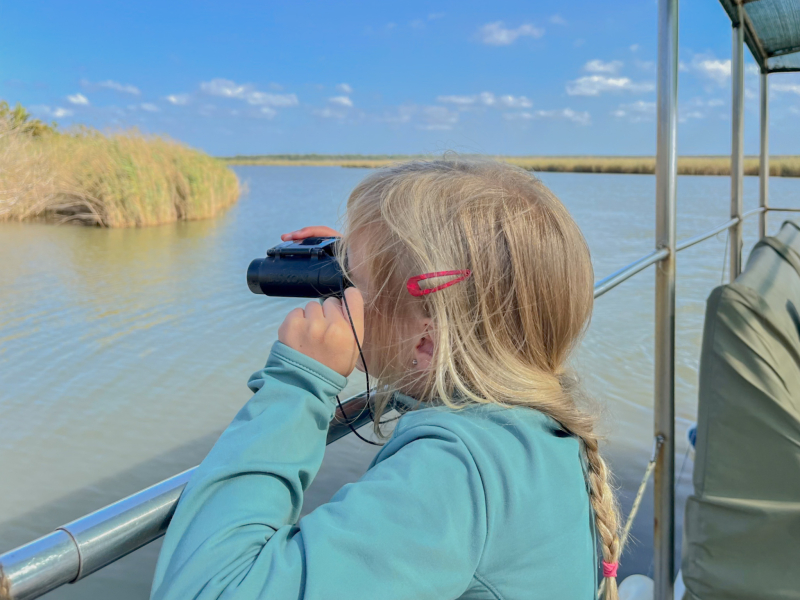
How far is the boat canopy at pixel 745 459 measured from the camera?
915 mm

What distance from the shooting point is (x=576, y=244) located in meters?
0.67

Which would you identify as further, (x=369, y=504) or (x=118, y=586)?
(x=118, y=586)

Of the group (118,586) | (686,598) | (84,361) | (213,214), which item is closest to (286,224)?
(213,214)

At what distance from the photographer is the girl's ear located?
63cm

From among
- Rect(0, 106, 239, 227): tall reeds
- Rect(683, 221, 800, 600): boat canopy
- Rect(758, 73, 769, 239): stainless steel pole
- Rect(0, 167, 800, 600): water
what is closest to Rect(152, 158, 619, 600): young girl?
Rect(0, 167, 800, 600): water

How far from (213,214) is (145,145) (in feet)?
4.80

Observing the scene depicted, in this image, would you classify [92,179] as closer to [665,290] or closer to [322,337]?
[665,290]

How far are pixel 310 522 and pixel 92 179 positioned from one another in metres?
8.71

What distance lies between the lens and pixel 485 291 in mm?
614

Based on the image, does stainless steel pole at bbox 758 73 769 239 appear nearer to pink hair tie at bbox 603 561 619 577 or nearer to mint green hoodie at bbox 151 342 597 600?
pink hair tie at bbox 603 561 619 577

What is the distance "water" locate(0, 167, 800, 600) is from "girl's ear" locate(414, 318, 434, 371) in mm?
254

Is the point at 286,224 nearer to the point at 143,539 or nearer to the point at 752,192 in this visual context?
the point at 752,192

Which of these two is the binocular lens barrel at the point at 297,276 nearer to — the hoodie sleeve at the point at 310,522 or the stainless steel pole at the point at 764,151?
the hoodie sleeve at the point at 310,522

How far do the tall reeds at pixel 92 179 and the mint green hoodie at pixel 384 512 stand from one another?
834 centimetres
